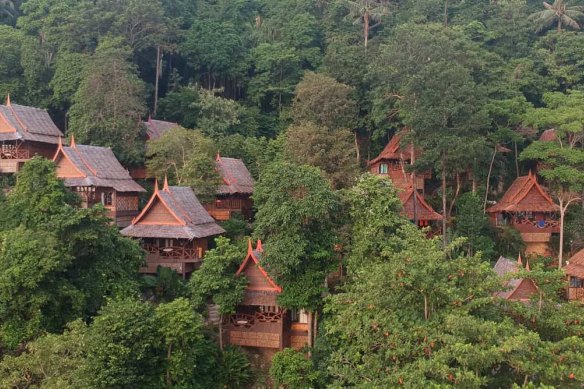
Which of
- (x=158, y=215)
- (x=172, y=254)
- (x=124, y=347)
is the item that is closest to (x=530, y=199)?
(x=172, y=254)

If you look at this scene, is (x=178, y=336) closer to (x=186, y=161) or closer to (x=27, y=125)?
(x=186, y=161)

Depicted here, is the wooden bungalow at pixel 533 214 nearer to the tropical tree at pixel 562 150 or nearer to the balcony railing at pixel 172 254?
the tropical tree at pixel 562 150

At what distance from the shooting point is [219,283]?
1877 centimetres

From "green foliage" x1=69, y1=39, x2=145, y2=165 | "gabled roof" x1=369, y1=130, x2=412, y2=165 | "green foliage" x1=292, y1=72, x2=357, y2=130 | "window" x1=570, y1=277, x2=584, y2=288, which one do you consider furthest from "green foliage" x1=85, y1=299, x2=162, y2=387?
"gabled roof" x1=369, y1=130, x2=412, y2=165

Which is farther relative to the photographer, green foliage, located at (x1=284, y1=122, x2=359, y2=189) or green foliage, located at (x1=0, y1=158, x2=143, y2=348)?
green foliage, located at (x1=284, y1=122, x2=359, y2=189)

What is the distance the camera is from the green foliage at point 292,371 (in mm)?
17906

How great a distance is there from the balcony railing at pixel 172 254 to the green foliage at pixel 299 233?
564cm

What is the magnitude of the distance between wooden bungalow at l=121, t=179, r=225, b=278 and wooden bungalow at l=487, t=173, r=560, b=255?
54.2 feet

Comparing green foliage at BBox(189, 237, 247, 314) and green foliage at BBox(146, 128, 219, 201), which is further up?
green foliage at BBox(146, 128, 219, 201)

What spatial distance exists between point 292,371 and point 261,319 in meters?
2.66

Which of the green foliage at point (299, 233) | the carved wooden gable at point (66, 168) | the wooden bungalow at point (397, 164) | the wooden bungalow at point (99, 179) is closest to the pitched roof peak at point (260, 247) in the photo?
the green foliage at point (299, 233)

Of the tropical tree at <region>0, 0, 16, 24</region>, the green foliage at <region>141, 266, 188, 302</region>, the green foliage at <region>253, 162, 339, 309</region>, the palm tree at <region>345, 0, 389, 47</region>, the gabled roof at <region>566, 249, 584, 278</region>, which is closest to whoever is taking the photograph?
the green foliage at <region>253, 162, 339, 309</region>

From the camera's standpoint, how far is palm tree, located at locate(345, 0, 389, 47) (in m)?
A: 39.8

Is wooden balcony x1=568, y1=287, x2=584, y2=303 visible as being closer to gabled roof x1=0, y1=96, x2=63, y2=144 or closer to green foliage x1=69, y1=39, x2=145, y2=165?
green foliage x1=69, y1=39, x2=145, y2=165
